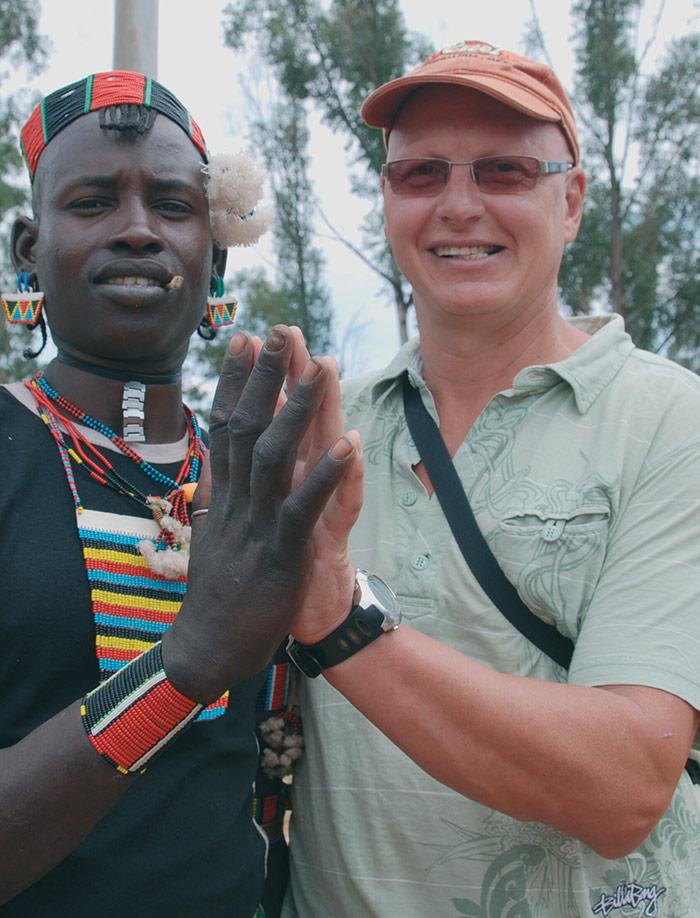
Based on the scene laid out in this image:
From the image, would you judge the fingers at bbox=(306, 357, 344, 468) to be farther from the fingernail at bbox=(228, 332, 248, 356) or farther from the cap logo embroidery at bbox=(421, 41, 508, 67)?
the cap logo embroidery at bbox=(421, 41, 508, 67)

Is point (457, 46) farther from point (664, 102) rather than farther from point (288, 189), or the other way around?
point (664, 102)

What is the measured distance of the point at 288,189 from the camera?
15641 mm

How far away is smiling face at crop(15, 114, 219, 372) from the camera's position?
2.14 m

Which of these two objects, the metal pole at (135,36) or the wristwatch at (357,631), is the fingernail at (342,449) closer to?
the wristwatch at (357,631)

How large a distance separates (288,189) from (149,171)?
45.7 ft

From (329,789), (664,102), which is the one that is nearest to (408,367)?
(329,789)

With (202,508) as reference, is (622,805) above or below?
below

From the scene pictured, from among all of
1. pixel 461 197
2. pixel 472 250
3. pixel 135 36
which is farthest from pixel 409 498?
pixel 135 36

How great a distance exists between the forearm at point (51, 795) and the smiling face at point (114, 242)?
0.87 m

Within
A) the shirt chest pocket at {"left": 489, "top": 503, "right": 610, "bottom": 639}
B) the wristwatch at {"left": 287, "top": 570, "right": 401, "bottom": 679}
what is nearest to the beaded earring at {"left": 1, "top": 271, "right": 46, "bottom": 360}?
the wristwatch at {"left": 287, "top": 570, "right": 401, "bottom": 679}

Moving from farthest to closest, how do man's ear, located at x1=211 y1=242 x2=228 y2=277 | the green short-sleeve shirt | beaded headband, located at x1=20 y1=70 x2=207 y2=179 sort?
1. man's ear, located at x1=211 y1=242 x2=228 y2=277
2. beaded headband, located at x1=20 y1=70 x2=207 y2=179
3. the green short-sleeve shirt

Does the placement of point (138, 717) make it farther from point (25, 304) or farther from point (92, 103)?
point (92, 103)

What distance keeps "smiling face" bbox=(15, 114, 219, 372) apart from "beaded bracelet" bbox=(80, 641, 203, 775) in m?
0.82

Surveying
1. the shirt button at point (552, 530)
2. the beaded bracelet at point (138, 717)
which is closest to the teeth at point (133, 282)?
the beaded bracelet at point (138, 717)
